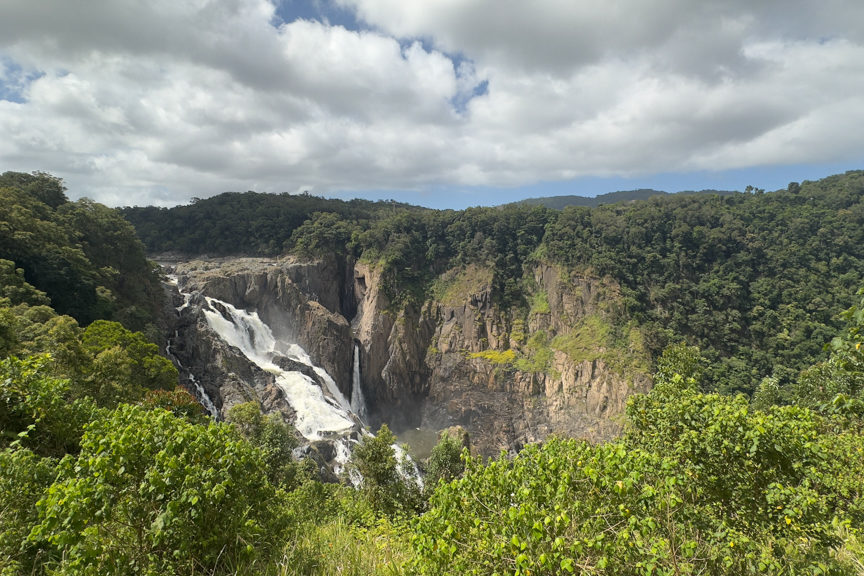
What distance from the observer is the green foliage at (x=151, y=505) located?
416 cm

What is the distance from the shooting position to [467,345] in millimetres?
52438

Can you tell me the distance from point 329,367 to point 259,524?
42212mm

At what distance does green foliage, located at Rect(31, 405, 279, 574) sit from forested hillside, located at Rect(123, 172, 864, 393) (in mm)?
46670

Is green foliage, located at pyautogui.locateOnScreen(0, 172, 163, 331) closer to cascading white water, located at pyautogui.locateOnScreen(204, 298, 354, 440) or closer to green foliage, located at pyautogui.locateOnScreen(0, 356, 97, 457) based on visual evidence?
cascading white water, located at pyautogui.locateOnScreen(204, 298, 354, 440)

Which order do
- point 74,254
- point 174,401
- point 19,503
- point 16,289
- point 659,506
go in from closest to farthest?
point 659,506 → point 19,503 → point 174,401 → point 16,289 → point 74,254

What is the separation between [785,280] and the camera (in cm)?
5012

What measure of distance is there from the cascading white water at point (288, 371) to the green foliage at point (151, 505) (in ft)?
96.5

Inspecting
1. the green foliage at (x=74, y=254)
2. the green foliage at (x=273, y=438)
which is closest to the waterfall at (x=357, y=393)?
the green foliage at (x=74, y=254)

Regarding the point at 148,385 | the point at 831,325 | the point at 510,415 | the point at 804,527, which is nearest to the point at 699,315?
the point at 831,325

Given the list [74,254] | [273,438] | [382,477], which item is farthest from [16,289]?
[382,477]

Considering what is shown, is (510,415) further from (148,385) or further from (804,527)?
(804,527)

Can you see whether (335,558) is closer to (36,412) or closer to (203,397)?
(36,412)

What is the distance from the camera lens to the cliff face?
4391 cm

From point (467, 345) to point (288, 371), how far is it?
22.2 metres
